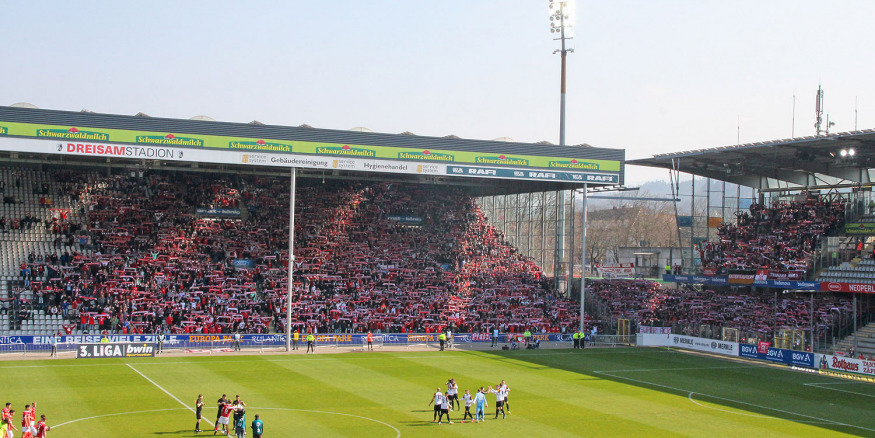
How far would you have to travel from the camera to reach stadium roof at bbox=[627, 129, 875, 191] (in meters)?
52.2

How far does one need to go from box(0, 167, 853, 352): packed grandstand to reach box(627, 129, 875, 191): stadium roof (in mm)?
2541

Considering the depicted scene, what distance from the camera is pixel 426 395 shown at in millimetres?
33781

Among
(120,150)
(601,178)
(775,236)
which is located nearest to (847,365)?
(775,236)

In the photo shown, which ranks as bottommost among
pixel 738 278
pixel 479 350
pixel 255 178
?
pixel 479 350

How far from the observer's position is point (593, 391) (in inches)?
1411

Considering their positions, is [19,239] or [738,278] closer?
[19,239]

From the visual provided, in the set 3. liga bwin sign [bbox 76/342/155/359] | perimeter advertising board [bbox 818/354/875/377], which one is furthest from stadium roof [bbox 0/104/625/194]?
perimeter advertising board [bbox 818/354/875/377]

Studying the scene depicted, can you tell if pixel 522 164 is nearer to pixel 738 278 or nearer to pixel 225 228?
pixel 738 278

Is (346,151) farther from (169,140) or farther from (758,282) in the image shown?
(758,282)

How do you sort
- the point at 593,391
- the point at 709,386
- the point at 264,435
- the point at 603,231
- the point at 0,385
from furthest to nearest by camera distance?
the point at 603,231 < the point at 709,386 < the point at 593,391 < the point at 0,385 < the point at 264,435

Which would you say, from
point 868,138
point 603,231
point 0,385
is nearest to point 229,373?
point 0,385

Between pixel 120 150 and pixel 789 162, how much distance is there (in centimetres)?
4604

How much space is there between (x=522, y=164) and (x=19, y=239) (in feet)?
106

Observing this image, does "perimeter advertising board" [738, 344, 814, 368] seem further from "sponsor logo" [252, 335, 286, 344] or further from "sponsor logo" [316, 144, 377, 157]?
"sponsor logo" [252, 335, 286, 344]
